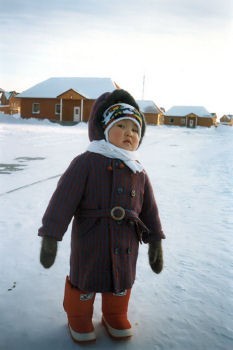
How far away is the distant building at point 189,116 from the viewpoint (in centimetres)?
5634

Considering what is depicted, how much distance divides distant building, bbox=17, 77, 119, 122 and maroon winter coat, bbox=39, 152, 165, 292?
31.6 m

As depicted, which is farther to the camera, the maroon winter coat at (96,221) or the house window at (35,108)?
the house window at (35,108)

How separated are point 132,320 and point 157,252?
44cm

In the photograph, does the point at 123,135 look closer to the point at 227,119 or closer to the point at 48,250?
the point at 48,250

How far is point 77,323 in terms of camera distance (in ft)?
6.63

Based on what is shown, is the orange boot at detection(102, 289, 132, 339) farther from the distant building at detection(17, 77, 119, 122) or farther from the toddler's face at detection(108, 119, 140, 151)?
the distant building at detection(17, 77, 119, 122)

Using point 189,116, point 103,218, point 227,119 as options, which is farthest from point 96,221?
point 227,119

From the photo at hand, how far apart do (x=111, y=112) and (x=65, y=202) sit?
572 mm

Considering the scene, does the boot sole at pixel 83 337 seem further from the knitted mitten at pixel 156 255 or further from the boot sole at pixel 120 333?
the knitted mitten at pixel 156 255

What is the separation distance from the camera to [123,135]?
2.06 metres

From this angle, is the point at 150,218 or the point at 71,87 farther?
the point at 71,87

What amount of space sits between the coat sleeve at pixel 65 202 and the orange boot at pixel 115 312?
20.7 inches

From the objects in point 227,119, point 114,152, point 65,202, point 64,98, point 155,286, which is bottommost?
point 155,286

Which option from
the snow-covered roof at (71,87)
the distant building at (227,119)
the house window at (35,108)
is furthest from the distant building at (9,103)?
the distant building at (227,119)
